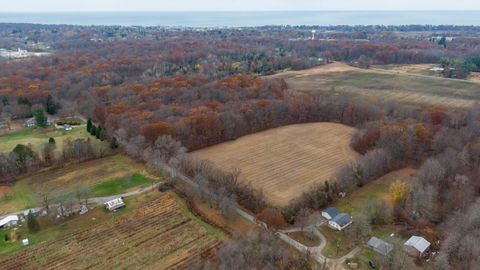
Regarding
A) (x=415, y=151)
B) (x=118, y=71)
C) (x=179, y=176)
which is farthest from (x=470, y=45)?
(x=179, y=176)

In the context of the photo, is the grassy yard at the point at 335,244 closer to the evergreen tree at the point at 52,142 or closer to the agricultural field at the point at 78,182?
the agricultural field at the point at 78,182

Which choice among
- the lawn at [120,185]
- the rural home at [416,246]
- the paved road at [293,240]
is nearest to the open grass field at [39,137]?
the lawn at [120,185]

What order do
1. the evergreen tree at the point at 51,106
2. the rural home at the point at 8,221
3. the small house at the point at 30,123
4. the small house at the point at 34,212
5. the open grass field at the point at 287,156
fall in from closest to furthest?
the rural home at the point at 8,221 → the small house at the point at 34,212 → the open grass field at the point at 287,156 → the small house at the point at 30,123 → the evergreen tree at the point at 51,106

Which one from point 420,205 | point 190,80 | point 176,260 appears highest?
point 190,80

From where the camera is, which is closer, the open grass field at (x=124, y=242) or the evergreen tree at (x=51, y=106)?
the open grass field at (x=124, y=242)

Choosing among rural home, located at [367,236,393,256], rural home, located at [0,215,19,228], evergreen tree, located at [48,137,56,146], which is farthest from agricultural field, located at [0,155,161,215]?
rural home, located at [367,236,393,256]

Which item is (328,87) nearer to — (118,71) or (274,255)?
(118,71)

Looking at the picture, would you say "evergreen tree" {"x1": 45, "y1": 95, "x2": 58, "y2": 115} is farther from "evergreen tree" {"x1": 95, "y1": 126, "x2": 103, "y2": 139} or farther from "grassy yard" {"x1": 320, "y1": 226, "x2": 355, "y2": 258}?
"grassy yard" {"x1": 320, "y1": 226, "x2": 355, "y2": 258}
